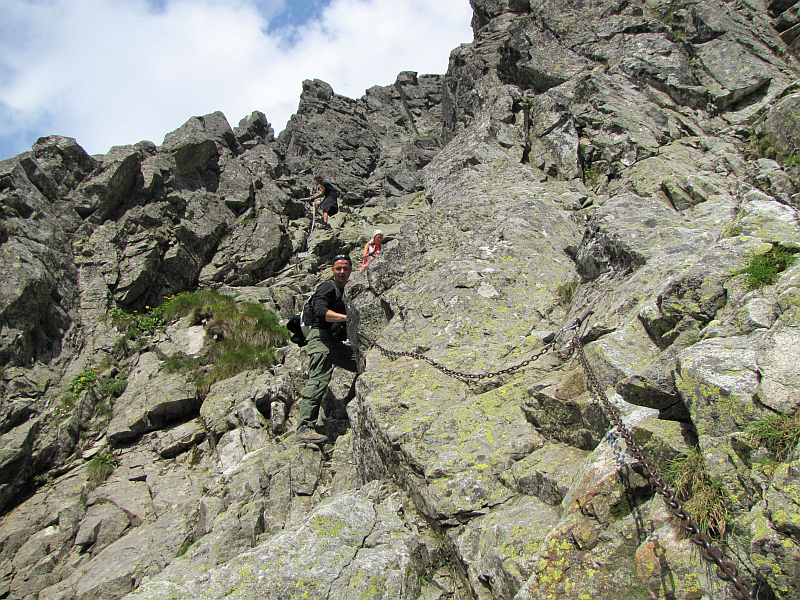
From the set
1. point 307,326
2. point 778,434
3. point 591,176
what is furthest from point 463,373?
point 591,176

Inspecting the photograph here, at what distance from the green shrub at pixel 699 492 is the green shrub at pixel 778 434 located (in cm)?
45

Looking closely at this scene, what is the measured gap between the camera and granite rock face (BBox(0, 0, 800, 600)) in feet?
13.4

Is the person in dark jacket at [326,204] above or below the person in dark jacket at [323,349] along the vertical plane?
above

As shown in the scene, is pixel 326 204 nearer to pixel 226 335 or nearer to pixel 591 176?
pixel 226 335

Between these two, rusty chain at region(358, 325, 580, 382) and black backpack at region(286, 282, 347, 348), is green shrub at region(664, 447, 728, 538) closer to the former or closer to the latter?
rusty chain at region(358, 325, 580, 382)

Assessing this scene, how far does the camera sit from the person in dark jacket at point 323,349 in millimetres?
10422

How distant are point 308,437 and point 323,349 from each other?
2136 mm

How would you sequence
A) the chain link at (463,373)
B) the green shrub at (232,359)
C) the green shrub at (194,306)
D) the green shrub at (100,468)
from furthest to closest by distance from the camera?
the green shrub at (194,306)
the green shrub at (232,359)
the green shrub at (100,468)
the chain link at (463,373)

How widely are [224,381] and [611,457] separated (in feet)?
41.5

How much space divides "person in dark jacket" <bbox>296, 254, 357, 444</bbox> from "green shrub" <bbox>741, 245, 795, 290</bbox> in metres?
8.10

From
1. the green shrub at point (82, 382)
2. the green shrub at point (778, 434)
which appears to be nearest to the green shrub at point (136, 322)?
the green shrub at point (82, 382)

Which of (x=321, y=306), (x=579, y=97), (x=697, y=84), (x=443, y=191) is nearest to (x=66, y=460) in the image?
(x=321, y=306)

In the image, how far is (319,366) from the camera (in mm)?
10734

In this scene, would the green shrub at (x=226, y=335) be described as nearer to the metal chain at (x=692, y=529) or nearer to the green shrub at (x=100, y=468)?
the green shrub at (x=100, y=468)
